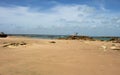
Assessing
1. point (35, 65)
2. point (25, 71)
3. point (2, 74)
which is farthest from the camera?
point (35, 65)

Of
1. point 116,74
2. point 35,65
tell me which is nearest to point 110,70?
point 116,74

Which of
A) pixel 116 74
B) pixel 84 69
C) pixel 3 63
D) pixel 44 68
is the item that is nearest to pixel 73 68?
pixel 84 69

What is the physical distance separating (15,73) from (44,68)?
101cm

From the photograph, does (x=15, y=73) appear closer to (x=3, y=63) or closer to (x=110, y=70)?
(x=3, y=63)

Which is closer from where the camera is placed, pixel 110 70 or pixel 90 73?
pixel 90 73

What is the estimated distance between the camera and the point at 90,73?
19.7 feet

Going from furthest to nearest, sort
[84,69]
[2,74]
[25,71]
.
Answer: [84,69], [25,71], [2,74]

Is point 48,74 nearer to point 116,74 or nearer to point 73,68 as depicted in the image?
point 73,68

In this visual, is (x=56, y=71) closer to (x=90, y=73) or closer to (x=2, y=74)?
(x=90, y=73)

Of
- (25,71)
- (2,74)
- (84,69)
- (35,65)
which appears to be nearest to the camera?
(2,74)

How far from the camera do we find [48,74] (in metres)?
5.82

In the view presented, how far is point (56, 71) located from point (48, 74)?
1.29 feet

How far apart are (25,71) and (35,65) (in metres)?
0.87

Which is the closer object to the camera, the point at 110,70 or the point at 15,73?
the point at 15,73
